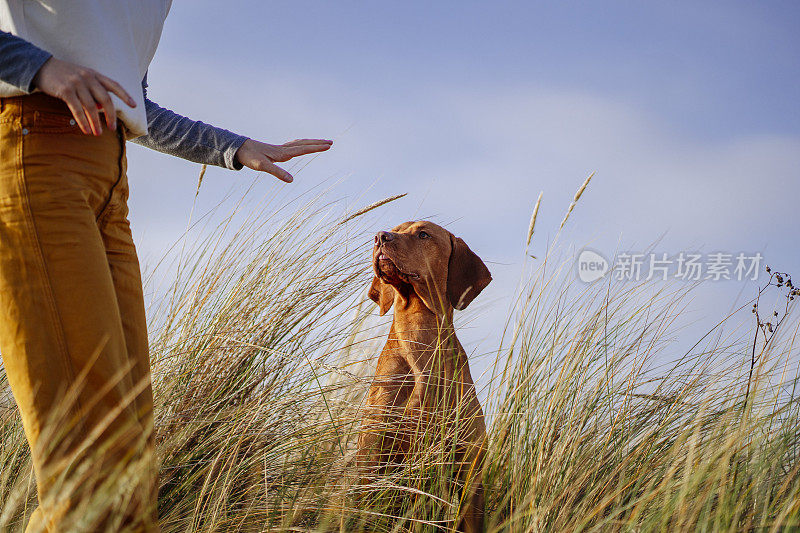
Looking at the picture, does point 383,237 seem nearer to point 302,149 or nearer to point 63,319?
point 302,149

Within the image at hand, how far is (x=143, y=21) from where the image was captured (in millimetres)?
1838

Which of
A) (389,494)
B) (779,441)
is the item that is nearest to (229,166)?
(389,494)

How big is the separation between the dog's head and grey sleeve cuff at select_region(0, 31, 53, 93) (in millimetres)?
1188

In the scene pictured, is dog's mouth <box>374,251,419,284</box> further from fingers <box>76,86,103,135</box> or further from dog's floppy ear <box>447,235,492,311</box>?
fingers <box>76,86,103,135</box>

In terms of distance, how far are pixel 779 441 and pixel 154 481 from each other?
201 centimetres

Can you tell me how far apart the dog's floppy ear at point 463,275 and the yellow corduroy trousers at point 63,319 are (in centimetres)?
129

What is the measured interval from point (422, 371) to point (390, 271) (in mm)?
357

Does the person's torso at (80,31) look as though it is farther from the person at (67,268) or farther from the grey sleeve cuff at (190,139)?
the grey sleeve cuff at (190,139)

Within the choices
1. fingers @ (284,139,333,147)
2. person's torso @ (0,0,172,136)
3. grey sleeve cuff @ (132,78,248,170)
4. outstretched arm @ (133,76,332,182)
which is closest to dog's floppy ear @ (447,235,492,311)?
fingers @ (284,139,333,147)

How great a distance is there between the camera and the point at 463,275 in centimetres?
261

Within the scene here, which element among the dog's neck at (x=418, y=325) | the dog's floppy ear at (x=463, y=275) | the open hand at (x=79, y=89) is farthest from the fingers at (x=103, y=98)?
the dog's floppy ear at (x=463, y=275)

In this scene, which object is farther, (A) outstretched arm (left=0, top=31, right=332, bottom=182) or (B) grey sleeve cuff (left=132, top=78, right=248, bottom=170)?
(B) grey sleeve cuff (left=132, top=78, right=248, bottom=170)

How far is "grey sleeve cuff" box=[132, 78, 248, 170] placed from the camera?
7.08 feet

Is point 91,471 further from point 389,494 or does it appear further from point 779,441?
point 779,441
